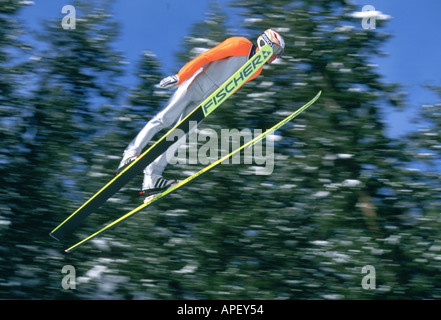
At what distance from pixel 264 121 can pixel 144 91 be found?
206cm

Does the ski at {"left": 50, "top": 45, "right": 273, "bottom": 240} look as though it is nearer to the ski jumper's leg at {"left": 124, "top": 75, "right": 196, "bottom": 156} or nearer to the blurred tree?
the ski jumper's leg at {"left": 124, "top": 75, "right": 196, "bottom": 156}

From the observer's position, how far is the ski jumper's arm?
5.95 metres

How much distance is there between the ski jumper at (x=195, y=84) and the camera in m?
6.00

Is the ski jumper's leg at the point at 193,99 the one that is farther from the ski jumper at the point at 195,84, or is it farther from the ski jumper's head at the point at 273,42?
the ski jumper's head at the point at 273,42

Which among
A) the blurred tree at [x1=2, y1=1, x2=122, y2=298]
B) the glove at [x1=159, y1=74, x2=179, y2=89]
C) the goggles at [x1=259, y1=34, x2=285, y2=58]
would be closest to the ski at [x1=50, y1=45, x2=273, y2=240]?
the goggles at [x1=259, y1=34, x2=285, y2=58]

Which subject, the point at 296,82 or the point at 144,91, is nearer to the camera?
the point at 296,82

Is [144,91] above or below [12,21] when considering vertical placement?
below

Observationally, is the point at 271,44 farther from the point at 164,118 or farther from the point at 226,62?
the point at 164,118

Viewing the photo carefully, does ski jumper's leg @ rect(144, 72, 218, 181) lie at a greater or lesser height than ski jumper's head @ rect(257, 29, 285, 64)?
lesser

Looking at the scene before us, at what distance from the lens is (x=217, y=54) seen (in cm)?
601

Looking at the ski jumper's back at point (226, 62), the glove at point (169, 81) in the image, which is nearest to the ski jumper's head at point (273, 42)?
the ski jumper's back at point (226, 62)

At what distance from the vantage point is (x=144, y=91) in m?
9.72
